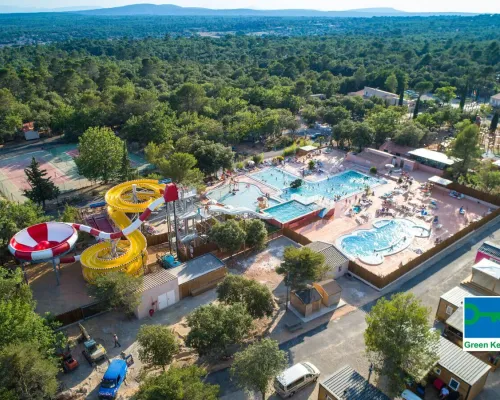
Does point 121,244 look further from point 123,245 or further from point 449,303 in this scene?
point 449,303

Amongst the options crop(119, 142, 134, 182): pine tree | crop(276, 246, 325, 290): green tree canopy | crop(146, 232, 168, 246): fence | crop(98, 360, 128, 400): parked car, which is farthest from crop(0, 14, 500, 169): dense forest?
crop(98, 360, 128, 400): parked car

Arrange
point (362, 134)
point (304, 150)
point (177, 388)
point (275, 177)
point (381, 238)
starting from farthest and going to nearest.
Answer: point (304, 150) → point (362, 134) → point (275, 177) → point (381, 238) → point (177, 388)

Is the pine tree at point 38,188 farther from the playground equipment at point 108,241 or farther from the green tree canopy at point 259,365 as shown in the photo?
the green tree canopy at point 259,365

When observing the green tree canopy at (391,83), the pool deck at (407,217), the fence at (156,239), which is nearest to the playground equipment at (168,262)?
the fence at (156,239)

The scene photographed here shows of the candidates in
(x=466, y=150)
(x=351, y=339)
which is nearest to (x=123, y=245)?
(x=351, y=339)

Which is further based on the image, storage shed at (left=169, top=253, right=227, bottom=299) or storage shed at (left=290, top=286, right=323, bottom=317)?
storage shed at (left=169, top=253, right=227, bottom=299)

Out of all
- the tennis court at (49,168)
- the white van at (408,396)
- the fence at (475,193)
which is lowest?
the tennis court at (49,168)

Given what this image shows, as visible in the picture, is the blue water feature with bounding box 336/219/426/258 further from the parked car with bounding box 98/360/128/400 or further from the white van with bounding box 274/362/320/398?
the parked car with bounding box 98/360/128/400
